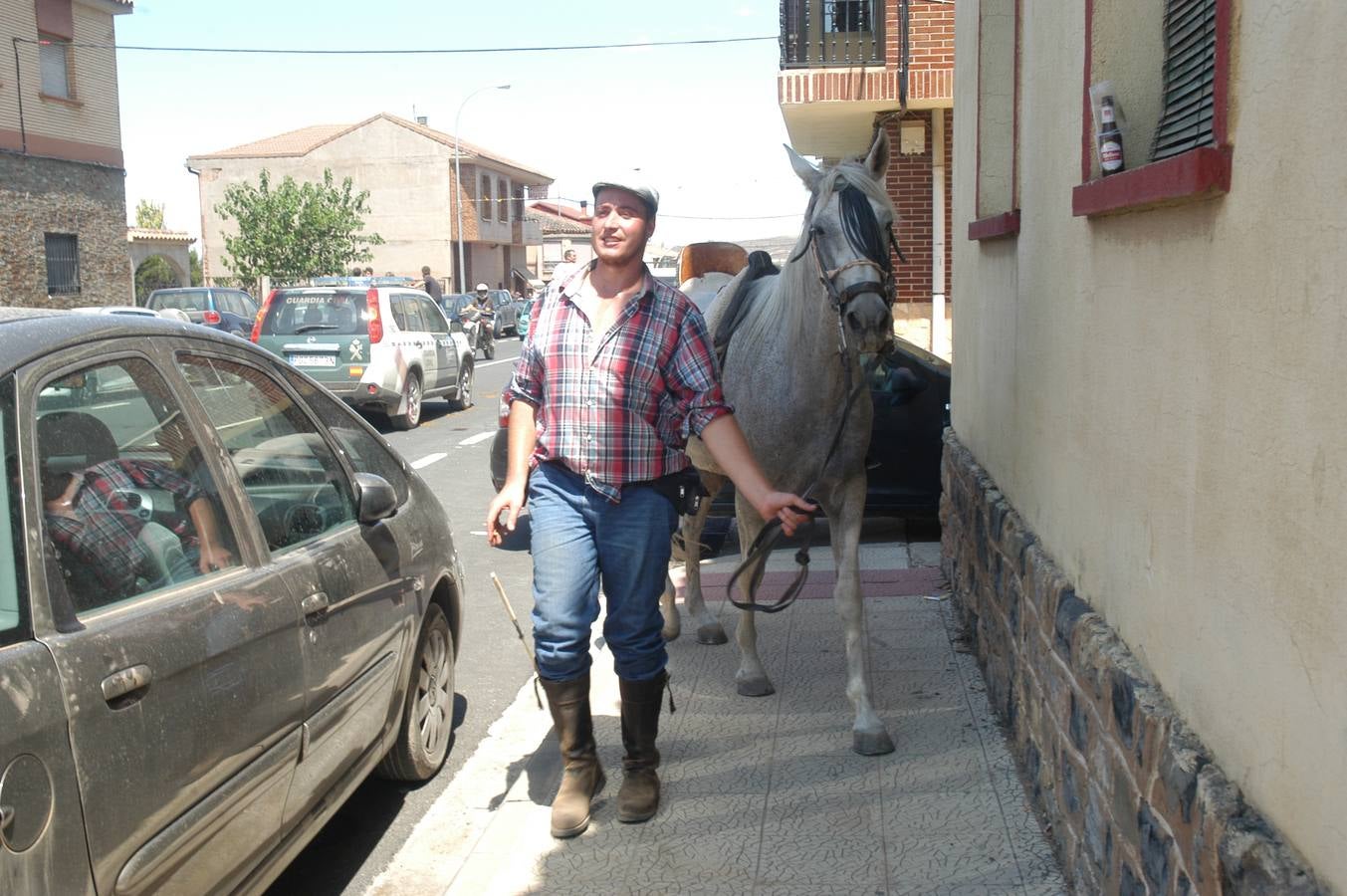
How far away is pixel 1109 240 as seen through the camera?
345 cm

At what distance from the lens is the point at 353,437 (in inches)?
187

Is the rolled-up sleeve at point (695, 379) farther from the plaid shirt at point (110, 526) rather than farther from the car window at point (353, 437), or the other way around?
the plaid shirt at point (110, 526)

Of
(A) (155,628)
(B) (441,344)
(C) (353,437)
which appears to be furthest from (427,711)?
(B) (441,344)

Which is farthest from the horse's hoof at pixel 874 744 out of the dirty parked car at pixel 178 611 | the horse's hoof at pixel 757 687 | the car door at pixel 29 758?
the car door at pixel 29 758

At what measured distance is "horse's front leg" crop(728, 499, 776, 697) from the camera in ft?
18.5

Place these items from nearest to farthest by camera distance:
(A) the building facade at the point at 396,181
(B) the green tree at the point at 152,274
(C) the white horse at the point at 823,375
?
(C) the white horse at the point at 823,375
(B) the green tree at the point at 152,274
(A) the building facade at the point at 396,181

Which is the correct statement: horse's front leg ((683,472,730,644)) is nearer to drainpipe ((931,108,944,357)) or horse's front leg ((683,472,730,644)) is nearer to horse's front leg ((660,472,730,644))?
A: horse's front leg ((660,472,730,644))

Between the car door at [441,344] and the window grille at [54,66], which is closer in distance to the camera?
the car door at [441,344]

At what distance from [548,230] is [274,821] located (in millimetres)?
92859

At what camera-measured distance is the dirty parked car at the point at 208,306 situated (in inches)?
1056

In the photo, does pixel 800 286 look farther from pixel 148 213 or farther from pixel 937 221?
pixel 148 213

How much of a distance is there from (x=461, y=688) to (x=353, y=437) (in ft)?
6.39

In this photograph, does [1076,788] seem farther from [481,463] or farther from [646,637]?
[481,463]

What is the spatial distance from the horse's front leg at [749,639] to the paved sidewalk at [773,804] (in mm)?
60
